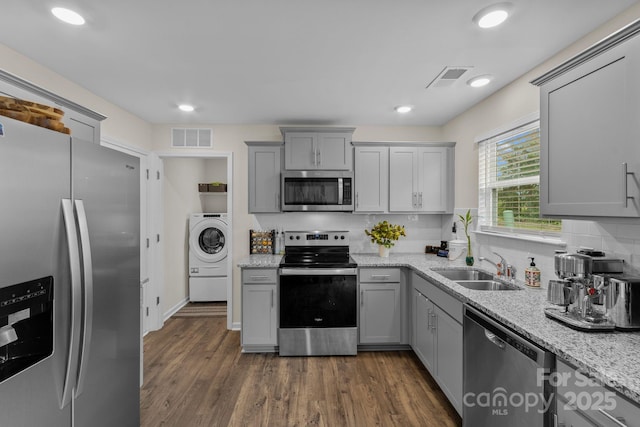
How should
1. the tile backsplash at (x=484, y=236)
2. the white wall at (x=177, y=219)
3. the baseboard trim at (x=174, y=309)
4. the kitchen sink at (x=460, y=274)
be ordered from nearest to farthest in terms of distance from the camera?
the tile backsplash at (x=484, y=236) < the kitchen sink at (x=460, y=274) < the baseboard trim at (x=174, y=309) < the white wall at (x=177, y=219)

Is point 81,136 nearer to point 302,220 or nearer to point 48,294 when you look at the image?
point 48,294

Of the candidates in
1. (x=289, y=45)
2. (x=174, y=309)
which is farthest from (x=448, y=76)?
(x=174, y=309)

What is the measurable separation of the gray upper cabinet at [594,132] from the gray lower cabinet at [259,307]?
2382mm

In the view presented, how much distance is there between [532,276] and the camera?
7.36 ft

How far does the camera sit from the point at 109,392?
151 cm

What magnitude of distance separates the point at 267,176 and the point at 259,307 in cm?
142

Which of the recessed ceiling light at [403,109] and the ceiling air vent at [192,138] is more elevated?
the recessed ceiling light at [403,109]

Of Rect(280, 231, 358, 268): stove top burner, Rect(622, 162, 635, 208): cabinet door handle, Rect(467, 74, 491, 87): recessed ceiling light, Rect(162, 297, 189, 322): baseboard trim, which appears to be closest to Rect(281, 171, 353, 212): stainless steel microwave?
Rect(280, 231, 358, 268): stove top burner

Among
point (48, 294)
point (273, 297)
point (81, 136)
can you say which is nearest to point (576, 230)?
point (273, 297)

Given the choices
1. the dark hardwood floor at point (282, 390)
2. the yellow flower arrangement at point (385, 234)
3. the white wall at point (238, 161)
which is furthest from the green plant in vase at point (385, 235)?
the dark hardwood floor at point (282, 390)

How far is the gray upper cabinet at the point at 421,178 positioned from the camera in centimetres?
363

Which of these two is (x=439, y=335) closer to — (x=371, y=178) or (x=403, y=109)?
(x=371, y=178)

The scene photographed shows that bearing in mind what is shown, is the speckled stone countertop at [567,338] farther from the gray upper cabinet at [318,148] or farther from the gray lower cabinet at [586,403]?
the gray upper cabinet at [318,148]

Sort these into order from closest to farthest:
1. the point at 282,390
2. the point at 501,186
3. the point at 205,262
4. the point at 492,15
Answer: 1. the point at 492,15
2. the point at 282,390
3. the point at 501,186
4. the point at 205,262
